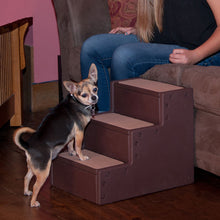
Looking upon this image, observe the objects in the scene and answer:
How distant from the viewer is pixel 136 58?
7.72 feet

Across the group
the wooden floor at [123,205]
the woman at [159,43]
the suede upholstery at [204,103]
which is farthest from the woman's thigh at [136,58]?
the wooden floor at [123,205]

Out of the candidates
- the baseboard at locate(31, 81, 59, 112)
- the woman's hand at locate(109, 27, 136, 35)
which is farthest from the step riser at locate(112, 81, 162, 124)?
the baseboard at locate(31, 81, 59, 112)

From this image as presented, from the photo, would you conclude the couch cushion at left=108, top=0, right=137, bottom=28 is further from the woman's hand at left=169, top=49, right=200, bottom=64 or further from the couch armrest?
the woman's hand at left=169, top=49, right=200, bottom=64

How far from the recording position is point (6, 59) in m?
3.11

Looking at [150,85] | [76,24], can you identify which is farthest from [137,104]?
[76,24]

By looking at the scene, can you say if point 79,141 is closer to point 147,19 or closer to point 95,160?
point 95,160

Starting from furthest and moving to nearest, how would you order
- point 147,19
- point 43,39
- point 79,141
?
point 43,39 → point 147,19 → point 79,141

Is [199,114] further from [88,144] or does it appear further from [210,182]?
[88,144]

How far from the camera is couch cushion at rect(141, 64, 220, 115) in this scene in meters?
2.09

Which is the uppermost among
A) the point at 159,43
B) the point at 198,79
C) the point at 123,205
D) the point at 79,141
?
the point at 159,43

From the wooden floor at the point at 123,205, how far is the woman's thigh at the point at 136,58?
0.57 m

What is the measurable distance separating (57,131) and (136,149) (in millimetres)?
321

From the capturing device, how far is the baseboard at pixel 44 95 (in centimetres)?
373

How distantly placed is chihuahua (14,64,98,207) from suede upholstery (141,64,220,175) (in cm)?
38
